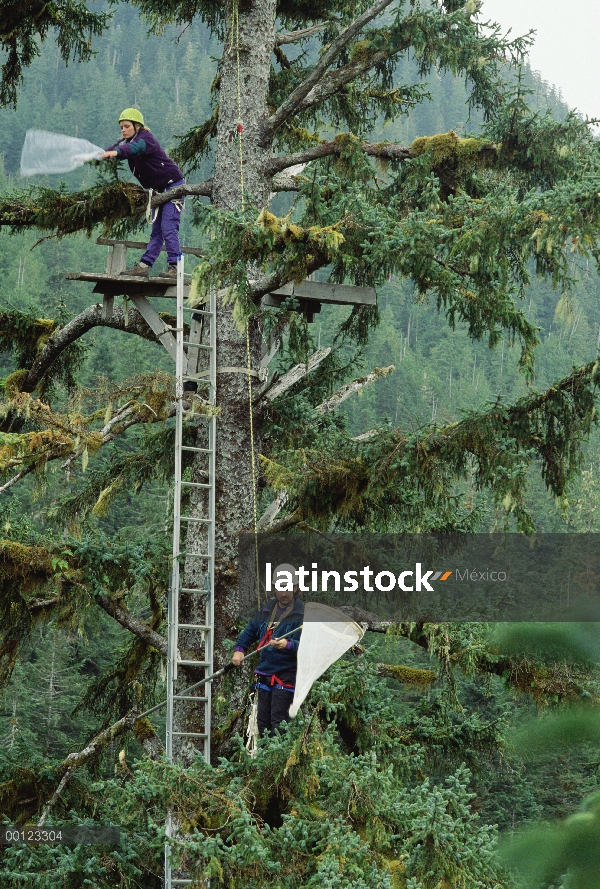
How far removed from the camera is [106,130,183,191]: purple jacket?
976 cm

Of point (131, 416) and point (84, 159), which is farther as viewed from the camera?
point (131, 416)

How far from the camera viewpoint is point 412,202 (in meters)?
10.7

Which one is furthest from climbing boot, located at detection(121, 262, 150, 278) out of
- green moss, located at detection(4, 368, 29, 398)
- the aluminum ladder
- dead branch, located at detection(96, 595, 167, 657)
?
dead branch, located at detection(96, 595, 167, 657)

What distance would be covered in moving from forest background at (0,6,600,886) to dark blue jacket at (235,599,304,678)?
1.94 feet

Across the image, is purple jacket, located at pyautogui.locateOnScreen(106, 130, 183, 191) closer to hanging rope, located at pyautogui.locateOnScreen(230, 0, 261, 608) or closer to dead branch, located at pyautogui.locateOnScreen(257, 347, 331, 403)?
hanging rope, located at pyautogui.locateOnScreen(230, 0, 261, 608)

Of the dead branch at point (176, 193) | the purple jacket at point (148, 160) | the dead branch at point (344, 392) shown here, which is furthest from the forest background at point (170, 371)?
the dead branch at point (176, 193)

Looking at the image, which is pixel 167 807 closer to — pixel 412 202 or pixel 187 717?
pixel 187 717

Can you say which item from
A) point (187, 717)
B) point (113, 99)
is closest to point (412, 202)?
point (187, 717)

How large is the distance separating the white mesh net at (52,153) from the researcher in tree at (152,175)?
0.94ft

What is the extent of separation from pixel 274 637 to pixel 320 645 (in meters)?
0.63

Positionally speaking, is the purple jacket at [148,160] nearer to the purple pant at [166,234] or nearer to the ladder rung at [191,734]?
the purple pant at [166,234]

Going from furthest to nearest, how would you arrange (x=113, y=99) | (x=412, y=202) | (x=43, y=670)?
1. (x=113, y=99)
2. (x=43, y=670)
3. (x=412, y=202)

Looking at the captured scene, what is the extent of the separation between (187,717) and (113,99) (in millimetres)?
131156

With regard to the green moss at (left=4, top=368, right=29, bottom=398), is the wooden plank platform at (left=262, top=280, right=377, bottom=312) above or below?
above
